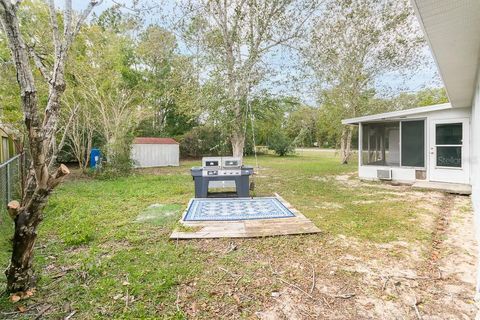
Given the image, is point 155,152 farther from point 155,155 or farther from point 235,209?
point 235,209

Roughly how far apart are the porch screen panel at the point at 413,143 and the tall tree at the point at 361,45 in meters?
4.13

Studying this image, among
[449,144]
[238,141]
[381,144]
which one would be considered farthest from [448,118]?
[238,141]

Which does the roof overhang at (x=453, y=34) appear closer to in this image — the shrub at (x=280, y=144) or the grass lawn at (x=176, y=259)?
the grass lawn at (x=176, y=259)

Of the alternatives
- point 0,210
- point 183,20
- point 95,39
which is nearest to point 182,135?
point 95,39

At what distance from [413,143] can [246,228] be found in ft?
21.8

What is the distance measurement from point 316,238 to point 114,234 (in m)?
2.87

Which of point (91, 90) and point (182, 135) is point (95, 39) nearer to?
point (91, 90)

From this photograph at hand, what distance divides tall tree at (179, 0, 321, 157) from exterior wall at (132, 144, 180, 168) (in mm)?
6861

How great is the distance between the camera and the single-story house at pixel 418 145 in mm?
7203

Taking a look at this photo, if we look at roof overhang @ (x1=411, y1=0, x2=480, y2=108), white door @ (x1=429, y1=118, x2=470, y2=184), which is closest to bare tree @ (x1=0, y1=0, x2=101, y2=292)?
roof overhang @ (x1=411, y1=0, x2=480, y2=108)

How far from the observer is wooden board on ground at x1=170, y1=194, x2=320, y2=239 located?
385cm

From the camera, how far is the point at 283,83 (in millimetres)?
9039

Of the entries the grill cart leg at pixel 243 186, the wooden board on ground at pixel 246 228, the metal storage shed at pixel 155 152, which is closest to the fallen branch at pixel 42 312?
the wooden board on ground at pixel 246 228

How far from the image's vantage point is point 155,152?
49.7 ft
